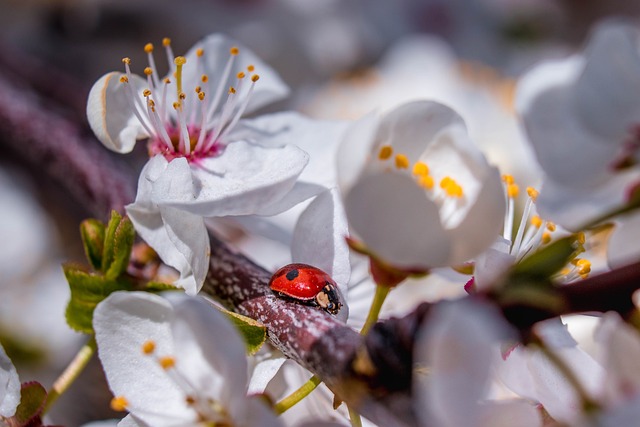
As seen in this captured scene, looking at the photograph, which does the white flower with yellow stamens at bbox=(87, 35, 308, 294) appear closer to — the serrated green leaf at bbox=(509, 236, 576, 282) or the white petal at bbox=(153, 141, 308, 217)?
the white petal at bbox=(153, 141, 308, 217)

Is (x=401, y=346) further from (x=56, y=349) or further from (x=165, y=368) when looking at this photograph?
(x=56, y=349)

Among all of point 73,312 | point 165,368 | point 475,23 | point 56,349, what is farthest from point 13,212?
point 475,23

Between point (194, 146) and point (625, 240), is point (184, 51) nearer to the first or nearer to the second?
point (194, 146)

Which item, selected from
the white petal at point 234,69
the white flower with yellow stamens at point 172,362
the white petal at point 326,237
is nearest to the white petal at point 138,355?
the white flower with yellow stamens at point 172,362

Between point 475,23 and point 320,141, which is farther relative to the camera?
point 475,23

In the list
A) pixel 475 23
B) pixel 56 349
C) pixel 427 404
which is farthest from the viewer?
pixel 475 23

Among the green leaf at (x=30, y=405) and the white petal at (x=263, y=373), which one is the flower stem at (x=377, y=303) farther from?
the green leaf at (x=30, y=405)
